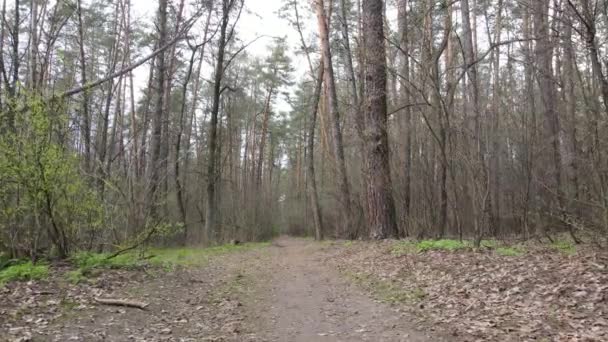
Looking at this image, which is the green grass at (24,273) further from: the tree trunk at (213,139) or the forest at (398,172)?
the tree trunk at (213,139)

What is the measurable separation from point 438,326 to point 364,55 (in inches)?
313

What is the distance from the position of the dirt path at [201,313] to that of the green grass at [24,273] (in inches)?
12.1

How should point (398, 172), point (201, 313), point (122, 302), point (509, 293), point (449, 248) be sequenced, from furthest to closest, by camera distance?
point (398, 172) → point (449, 248) → point (201, 313) → point (122, 302) → point (509, 293)

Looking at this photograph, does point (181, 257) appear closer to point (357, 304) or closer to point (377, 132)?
point (377, 132)

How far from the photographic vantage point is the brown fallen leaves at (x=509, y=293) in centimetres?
430

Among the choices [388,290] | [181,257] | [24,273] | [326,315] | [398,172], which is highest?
[398,172]

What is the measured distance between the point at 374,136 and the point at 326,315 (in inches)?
246

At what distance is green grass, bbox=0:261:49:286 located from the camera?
5824 millimetres

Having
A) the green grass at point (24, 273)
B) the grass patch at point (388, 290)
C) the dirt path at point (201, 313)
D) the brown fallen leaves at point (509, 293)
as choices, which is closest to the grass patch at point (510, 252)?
the brown fallen leaves at point (509, 293)

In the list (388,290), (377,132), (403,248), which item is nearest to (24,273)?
(388,290)

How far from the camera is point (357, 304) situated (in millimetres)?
6074

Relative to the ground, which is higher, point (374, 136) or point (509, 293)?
point (374, 136)

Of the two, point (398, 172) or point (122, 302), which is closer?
point (122, 302)

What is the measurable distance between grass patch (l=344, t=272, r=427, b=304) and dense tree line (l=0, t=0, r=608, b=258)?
2.22m
